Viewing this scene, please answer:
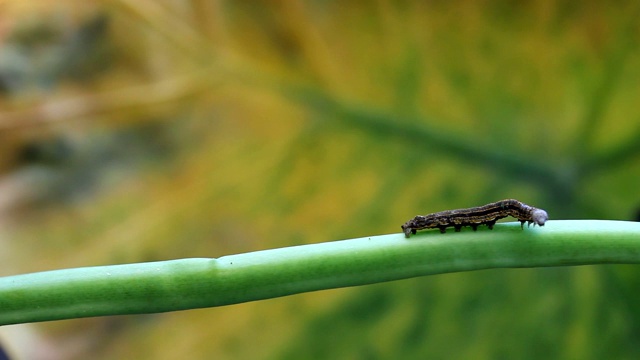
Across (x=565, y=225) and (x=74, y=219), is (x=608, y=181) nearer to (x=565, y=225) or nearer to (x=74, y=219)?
(x=565, y=225)

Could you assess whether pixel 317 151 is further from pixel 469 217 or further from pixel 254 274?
pixel 254 274

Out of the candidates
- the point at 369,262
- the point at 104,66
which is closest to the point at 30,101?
the point at 104,66

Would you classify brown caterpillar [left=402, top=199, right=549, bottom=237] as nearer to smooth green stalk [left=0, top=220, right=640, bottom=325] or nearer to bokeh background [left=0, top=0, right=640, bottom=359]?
smooth green stalk [left=0, top=220, right=640, bottom=325]

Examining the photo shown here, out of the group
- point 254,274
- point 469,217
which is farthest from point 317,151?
point 254,274

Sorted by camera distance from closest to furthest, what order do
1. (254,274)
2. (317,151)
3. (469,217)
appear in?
1. (254,274)
2. (469,217)
3. (317,151)

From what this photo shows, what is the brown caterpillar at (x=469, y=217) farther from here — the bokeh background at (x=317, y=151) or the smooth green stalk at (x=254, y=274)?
the bokeh background at (x=317, y=151)

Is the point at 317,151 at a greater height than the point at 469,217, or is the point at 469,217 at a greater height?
the point at 317,151

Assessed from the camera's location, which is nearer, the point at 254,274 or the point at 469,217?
the point at 254,274

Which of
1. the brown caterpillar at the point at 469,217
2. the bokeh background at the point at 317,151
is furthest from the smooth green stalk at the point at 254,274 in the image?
the bokeh background at the point at 317,151

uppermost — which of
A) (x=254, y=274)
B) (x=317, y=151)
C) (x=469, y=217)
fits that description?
(x=317, y=151)
